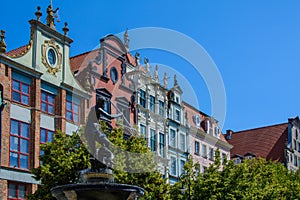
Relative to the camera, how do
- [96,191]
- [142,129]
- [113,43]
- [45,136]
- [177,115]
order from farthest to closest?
[177,115], [142,129], [113,43], [45,136], [96,191]

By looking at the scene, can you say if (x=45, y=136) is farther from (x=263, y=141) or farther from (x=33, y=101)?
(x=263, y=141)

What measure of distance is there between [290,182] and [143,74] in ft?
45.6

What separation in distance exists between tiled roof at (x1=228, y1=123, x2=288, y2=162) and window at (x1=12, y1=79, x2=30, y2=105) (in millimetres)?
38215

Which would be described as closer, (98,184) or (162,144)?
(98,184)

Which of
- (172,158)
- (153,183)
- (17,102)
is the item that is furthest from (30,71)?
(172,158)

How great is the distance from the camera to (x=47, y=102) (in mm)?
37469

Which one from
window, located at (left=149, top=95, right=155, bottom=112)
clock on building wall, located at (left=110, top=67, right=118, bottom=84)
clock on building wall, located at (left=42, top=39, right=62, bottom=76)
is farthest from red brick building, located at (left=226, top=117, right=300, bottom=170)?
clock on building wall, located at (left=42, top=39, right=62, bottom=76)

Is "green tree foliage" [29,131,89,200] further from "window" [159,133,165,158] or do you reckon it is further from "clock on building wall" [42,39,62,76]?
"window" [159,133,165,158]

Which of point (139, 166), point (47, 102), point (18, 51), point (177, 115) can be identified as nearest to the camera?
point (139, 166)

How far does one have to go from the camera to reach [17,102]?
3494 cm

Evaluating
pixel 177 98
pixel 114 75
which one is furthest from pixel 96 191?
pixel 177 98

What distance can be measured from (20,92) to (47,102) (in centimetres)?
250

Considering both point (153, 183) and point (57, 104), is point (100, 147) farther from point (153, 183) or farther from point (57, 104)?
point (57, 104)

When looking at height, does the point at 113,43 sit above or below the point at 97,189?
above
